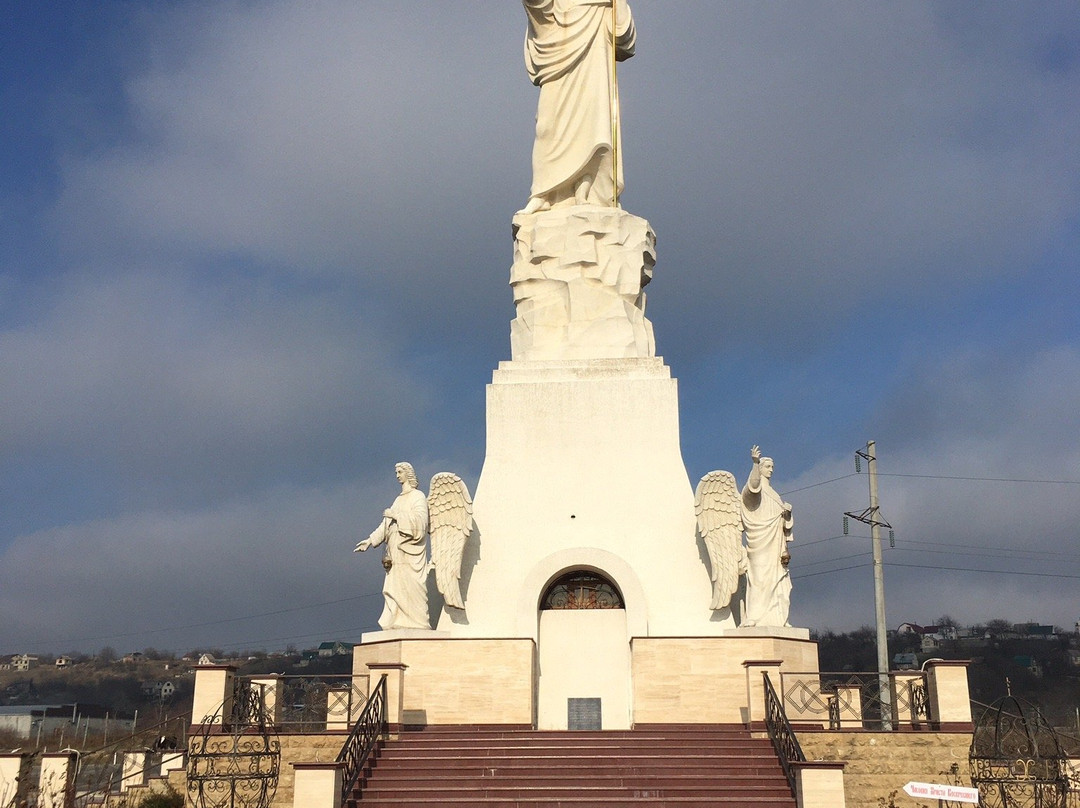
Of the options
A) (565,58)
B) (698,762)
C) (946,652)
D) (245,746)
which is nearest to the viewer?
(698,762)

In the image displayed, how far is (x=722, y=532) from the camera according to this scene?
17750 millimetres

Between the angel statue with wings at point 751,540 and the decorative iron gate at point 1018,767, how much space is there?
3.63 meters

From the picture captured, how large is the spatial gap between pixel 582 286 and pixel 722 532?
5458 millimetres

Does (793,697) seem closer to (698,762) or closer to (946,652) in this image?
(698,762)

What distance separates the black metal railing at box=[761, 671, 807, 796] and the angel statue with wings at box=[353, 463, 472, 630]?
5.36 meters

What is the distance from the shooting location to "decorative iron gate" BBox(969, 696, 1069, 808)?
42.2 ft

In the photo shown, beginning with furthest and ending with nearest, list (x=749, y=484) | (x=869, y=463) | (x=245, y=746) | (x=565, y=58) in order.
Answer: (x=869, y=463)
(x=565, y=58)
(x=749, y=484)
(x=245, y=746)

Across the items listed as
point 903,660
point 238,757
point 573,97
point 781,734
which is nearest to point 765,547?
point 781,734

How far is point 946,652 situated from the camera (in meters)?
53.2

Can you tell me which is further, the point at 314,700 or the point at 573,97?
the point at 573,97

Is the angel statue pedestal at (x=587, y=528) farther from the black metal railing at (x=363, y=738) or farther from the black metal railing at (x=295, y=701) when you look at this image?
the black metal railing at (x=295, y=701)

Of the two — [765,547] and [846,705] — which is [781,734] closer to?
[846,705]

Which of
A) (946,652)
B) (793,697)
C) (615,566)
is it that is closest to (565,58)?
(615,566)

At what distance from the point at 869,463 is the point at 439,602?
13.6 metres
